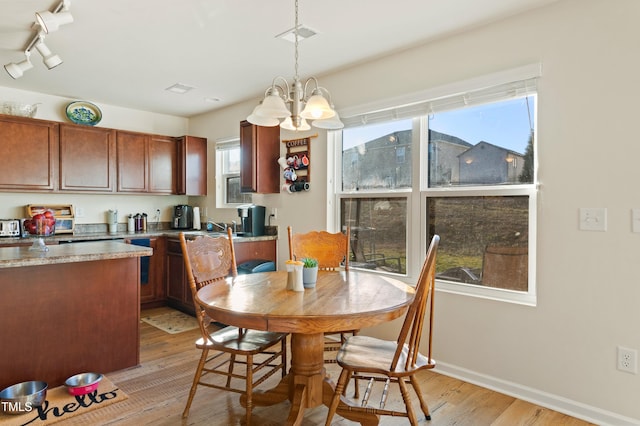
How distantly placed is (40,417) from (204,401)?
2.82 ft

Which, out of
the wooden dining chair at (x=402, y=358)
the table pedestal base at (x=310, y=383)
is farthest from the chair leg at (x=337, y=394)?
the table pedestal base at (x=310, y=383)

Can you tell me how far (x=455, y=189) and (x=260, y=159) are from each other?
2.01m

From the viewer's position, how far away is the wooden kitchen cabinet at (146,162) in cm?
465

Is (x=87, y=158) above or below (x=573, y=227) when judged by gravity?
above

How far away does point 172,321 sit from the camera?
407 cm

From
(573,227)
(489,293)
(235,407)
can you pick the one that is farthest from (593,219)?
(235,407)

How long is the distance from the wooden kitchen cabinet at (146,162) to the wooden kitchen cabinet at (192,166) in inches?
4.4

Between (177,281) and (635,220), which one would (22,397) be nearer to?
(177,281)

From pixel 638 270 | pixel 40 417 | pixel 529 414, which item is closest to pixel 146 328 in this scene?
pixel 40 417

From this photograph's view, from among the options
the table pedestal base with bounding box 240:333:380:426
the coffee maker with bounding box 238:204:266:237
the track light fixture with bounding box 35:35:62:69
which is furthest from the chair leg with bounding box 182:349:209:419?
the track light fixture with bounding box 35:35:62:69

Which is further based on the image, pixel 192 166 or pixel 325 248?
pixel 192 166

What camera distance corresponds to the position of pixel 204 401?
236cm

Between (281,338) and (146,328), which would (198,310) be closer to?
(281,338)

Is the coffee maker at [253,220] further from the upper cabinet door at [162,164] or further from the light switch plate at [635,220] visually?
the light switch plate at [635,220]
